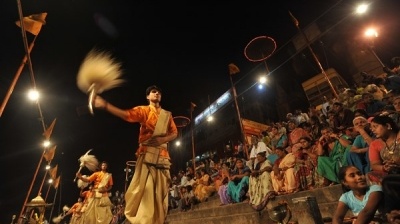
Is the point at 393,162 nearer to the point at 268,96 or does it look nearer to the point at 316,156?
the point at 316,156

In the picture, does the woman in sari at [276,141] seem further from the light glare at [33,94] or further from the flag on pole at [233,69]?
the light glare at [33,94]

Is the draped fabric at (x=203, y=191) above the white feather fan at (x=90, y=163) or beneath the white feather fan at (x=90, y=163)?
beneath

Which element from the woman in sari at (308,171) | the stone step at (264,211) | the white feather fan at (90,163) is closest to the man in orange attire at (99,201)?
the white feather fan at (90,163)

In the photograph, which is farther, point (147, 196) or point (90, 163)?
point (90, 163)

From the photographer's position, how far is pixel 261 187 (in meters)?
6.58

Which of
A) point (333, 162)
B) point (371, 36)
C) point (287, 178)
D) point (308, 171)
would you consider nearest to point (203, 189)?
point (287, 178)

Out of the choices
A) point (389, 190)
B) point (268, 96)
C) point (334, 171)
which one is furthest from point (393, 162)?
point (268, 96)

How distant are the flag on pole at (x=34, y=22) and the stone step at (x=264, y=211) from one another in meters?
8.82

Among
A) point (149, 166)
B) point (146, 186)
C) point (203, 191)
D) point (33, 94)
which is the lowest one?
point (146, 186)

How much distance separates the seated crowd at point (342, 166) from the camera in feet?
11.0

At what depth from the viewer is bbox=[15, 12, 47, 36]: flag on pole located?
7988 millimetres

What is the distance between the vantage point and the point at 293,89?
25438 millimetres

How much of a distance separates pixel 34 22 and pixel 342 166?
1005cm

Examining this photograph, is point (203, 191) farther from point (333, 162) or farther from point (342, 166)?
point (342, 166)
